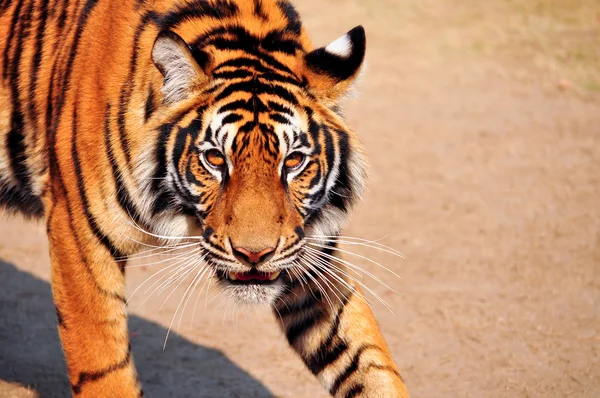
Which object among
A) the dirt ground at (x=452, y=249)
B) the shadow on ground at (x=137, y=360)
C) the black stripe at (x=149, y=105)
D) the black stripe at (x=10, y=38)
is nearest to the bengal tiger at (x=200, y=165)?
the black stripe at (x=149, y=105)

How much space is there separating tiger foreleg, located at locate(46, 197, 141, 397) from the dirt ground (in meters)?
0.83

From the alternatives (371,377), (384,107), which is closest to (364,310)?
(371,377)

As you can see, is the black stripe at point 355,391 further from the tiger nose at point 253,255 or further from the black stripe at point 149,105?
the black stripe at point 149,105

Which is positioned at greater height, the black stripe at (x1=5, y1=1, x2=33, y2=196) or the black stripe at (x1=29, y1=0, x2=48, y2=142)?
the black stripe at (x1=29, y1=0, x2=48, y2=142)

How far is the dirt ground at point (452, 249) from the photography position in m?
3.56

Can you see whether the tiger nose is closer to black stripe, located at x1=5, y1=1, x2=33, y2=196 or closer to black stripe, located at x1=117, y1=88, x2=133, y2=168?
black stripe, located at x1=117, y1=88, x2=133, y2=168

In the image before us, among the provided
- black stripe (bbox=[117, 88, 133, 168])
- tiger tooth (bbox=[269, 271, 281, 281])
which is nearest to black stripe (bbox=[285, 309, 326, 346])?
tiger tooth (bbox=[269, 271, 281, 281])

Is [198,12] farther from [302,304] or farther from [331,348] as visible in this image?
[331,348]

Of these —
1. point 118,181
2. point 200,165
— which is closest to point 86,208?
point 118,181

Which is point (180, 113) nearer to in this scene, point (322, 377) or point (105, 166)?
point (105, 166)

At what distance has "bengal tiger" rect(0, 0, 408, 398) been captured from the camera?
2371mm

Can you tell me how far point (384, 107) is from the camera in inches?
248

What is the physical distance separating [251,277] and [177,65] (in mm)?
586

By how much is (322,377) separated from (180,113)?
912 mm
